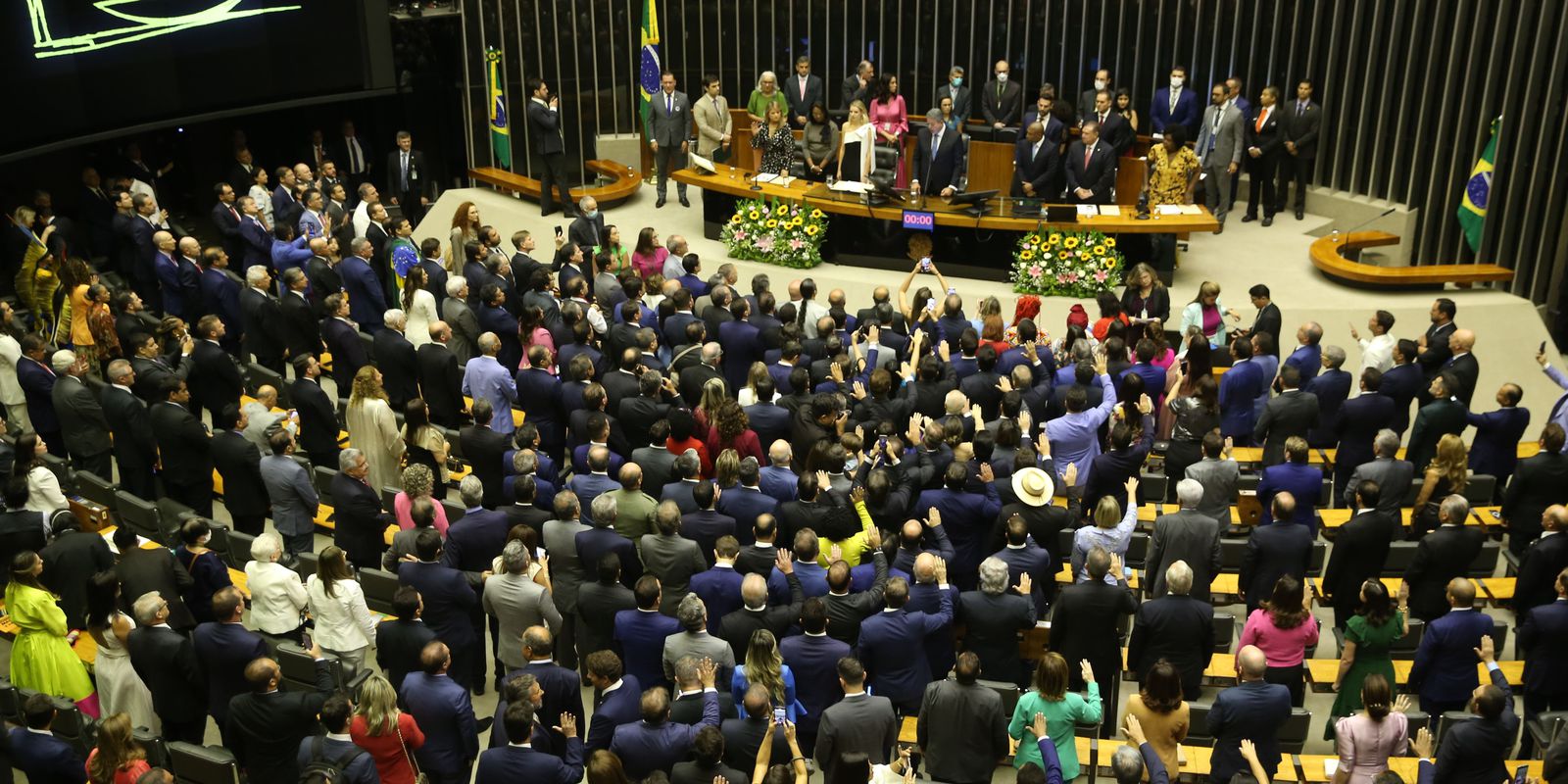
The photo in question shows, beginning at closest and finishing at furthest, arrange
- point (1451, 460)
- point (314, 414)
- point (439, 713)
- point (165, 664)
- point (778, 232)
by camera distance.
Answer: point (439, 713), point (165, 664), point (1451, 460), point (314, 414), point (778, 232)

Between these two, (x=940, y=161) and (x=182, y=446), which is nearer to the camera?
(x=182, y=446)

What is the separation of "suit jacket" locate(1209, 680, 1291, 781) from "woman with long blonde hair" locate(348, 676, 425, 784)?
3.80m

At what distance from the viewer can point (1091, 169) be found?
14781mm

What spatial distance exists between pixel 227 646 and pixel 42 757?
3.08 ft

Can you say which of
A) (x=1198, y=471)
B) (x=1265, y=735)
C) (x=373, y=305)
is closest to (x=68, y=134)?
(x=373, y=305)

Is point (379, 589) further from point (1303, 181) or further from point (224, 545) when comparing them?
point (1303, 181)

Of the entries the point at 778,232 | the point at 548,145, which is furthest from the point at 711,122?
the point at 778,232

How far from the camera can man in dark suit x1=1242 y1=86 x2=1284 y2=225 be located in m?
15.9

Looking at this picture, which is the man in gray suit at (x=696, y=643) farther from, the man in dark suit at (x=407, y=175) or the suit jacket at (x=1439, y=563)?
the man in dark suit at (x=407, y=175)

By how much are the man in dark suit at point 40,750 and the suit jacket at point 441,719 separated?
1.55 meters

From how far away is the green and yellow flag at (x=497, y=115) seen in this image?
61.7 feet

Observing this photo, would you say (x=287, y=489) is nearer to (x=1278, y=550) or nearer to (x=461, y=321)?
(x=461, y=321)

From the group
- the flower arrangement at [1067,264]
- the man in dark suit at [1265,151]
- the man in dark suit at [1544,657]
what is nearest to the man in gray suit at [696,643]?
the man in dark suit at [1544,657]

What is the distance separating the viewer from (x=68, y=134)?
1473 cm
